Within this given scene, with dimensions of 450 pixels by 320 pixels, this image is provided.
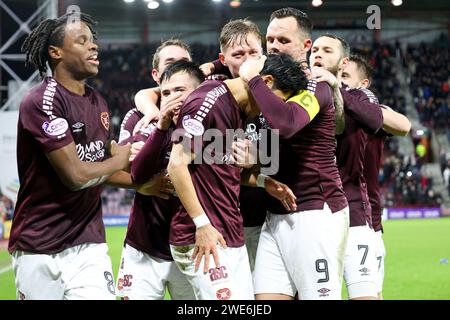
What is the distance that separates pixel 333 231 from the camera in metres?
4.57

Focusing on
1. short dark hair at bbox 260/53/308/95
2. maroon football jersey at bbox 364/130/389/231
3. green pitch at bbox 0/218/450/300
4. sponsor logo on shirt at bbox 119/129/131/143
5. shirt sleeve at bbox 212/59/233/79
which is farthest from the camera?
green pitch at bbox 0/218/450/300

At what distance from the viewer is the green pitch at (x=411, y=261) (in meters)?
9.97

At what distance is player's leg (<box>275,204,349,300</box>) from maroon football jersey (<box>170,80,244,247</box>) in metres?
0.51

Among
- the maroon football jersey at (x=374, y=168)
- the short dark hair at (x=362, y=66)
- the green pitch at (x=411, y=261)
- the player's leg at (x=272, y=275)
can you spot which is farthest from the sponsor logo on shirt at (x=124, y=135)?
the green pitch at (x=411, y=261)

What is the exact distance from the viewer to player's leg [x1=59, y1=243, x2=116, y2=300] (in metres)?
4.08

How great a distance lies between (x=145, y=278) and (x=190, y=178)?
123 cm

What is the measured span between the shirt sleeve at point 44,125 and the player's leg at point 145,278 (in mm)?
1263

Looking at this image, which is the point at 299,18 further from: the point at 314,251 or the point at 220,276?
the point at 220,276

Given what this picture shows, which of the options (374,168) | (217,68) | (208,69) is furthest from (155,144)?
(374,168)

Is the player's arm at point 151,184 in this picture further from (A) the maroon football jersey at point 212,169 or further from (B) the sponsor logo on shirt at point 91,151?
(A) the maroon football jersey at point 212,169

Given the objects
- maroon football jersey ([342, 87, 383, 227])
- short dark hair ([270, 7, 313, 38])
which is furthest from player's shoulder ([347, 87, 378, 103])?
short dark hair ([270, 7, 313, 38])

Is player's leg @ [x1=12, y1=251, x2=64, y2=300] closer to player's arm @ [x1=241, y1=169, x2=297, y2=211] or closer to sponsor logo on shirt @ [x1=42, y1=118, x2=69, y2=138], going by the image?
sponsor logo on shirt @ [x1=42, y1=118, x2=69, y2=138]
